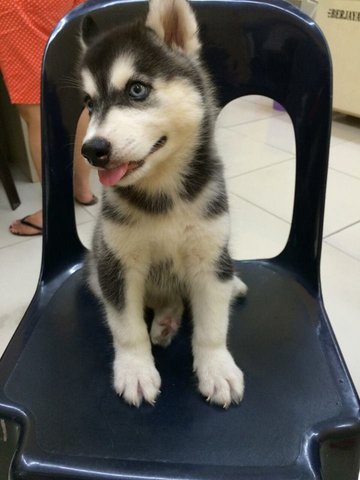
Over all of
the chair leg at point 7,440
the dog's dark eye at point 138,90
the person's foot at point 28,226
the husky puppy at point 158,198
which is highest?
the dog's dark eye at point 138,90

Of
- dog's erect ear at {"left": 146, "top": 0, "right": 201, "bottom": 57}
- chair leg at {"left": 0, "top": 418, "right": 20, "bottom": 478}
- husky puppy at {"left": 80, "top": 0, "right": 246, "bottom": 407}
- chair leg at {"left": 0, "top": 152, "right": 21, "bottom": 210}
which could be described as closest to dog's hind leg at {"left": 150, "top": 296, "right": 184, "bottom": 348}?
husky puppy at {"left": 80, "top": 0, "right": 246, "bottom": 407}

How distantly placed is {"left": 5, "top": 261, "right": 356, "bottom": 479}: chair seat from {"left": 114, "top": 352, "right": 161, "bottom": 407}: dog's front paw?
0.05 ft

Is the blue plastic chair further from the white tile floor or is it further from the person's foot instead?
the person's foot

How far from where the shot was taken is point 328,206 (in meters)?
2.26

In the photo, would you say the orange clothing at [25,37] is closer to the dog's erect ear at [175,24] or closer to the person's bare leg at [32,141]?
the person's bare leg at [32,141]

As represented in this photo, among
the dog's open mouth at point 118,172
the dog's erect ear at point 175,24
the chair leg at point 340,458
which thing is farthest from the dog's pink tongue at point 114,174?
the chair leg at point 340,458

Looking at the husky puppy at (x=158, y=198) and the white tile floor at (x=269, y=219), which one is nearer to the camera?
the husky puppy at (x=158, y=198)

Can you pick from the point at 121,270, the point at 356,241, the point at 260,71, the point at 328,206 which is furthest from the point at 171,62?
the point at 328,206

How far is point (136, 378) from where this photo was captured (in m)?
0.83

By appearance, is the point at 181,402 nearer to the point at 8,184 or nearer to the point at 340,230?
the point at 340,230

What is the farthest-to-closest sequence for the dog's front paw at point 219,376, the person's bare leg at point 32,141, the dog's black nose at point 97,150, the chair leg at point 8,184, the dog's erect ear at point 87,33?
1. the chair leg at point 8,184
2. the person's bare leg at point 32,141
3. the dog's erect ear at point 87,33
4. the dog's front paw at point 219,376
5. the dog's black nose at point 97,150

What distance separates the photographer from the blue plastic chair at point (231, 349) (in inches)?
28.4

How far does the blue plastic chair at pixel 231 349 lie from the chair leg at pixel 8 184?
1247 millimetres

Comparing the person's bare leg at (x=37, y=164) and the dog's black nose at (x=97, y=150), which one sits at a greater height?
the dog's black nose at (x=97, y=150)
